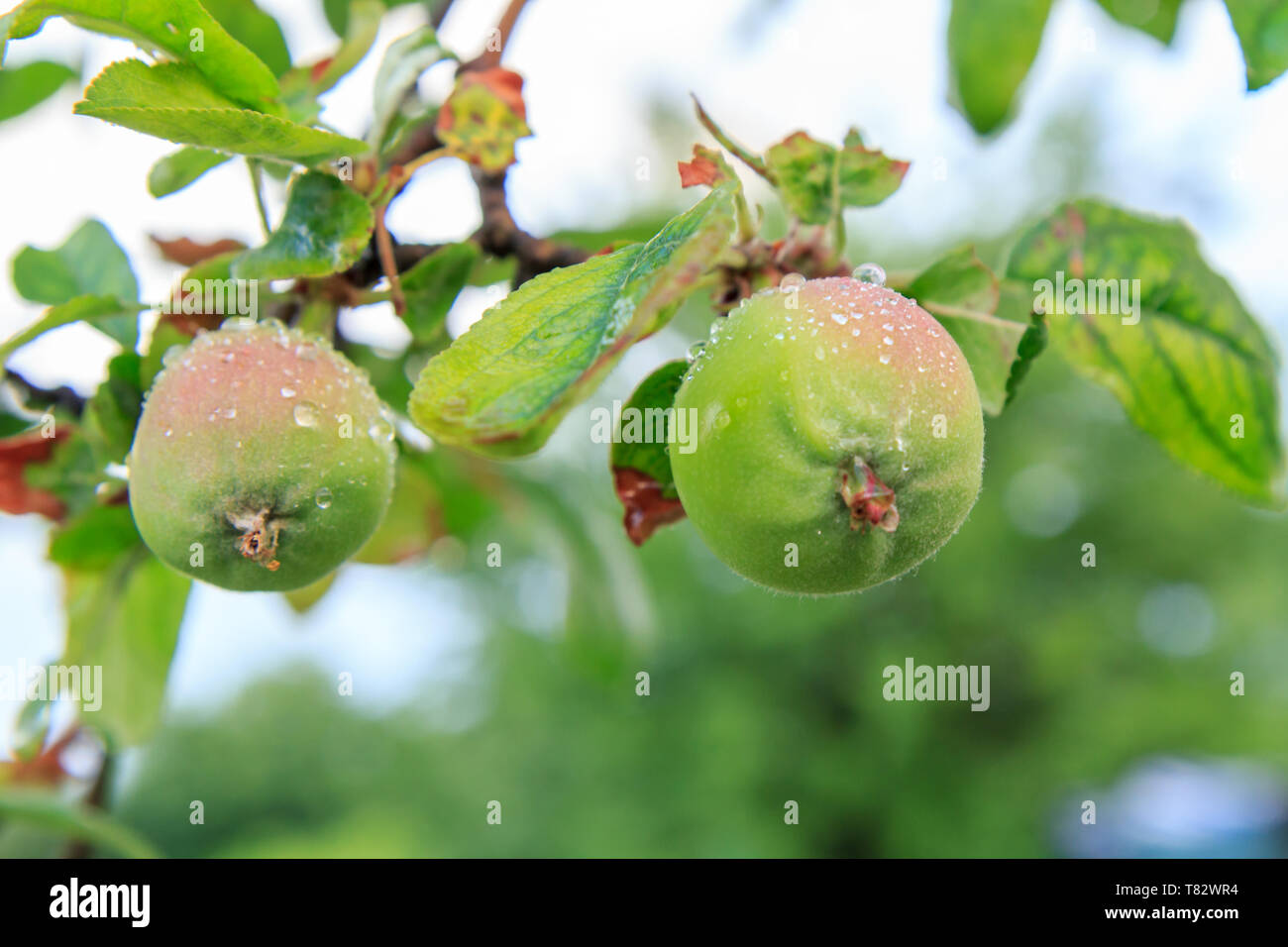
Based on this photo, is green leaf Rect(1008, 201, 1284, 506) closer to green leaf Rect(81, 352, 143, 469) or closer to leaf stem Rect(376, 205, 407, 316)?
leaf stem Rect(376, 205, 407, 316)

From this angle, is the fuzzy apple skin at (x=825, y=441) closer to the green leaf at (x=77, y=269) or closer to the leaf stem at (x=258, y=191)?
the leaf stem at (x=258, y=191)

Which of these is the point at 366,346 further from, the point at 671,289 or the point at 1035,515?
the point at 1035,515

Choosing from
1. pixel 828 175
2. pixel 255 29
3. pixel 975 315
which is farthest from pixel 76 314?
pixel 975 315

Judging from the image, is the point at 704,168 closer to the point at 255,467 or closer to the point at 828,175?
the point at 828,175

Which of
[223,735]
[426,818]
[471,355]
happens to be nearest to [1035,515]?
[426,818]

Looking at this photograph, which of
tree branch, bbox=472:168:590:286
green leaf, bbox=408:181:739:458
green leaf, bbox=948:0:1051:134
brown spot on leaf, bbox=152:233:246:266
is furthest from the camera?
green leaf, bbox=948:0:1051:134

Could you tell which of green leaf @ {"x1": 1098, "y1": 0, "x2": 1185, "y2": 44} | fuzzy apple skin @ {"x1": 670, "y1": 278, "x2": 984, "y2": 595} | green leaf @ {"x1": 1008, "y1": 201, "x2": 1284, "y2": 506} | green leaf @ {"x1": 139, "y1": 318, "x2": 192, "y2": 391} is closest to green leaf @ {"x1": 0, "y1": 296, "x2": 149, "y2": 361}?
green leaf @ {"x1": 139, "y1": 318, "x2": 192, "y2": 391}

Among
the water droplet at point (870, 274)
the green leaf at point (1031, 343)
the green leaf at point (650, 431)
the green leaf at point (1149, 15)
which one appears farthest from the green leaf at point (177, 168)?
the green leaf at point (1149, 15)
